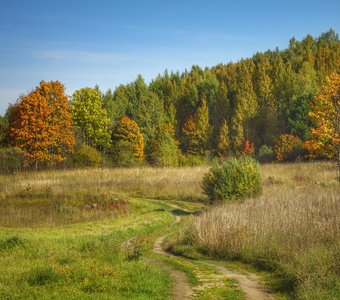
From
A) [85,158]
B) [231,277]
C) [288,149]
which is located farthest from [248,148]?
[231,277]

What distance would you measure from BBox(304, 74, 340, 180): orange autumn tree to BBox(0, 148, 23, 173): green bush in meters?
29.4

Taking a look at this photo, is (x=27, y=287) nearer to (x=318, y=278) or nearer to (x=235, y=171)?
(x=318, y=278)

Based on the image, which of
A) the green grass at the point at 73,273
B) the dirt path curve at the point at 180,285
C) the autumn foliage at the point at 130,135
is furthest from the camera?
the autumn foliage at the point at 130,135

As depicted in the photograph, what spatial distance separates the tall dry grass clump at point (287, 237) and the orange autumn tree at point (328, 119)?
12925 millimetres

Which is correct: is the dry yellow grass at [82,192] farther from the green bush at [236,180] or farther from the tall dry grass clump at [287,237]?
the tall dry grass clump at [287,237]

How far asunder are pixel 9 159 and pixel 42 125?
5.70m

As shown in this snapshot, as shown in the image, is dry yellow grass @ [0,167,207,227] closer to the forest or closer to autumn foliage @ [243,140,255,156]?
the forest

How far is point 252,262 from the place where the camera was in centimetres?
1469

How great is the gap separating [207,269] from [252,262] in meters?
2.10

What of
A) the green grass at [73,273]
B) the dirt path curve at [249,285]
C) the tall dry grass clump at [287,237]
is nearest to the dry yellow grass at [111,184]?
the green grass at [73,273]

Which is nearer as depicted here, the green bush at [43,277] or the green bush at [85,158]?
the green bush at [43,277]

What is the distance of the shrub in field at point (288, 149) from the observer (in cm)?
6315

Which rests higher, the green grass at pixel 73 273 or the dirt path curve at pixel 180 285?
the green grass at pixel 73 273

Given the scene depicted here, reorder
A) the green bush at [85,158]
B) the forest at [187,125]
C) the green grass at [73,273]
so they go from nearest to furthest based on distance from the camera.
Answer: the green grass at [73,273], the forest at [187,125], the green bush at [85,158]
